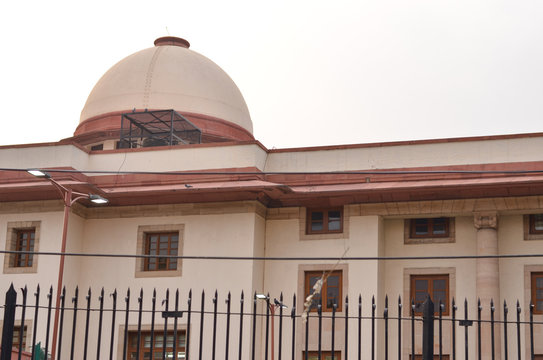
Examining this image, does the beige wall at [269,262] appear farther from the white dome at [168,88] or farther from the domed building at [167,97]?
the white dome at [168,88]

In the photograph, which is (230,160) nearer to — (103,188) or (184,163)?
(184,163)

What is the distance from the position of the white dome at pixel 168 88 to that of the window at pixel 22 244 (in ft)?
26.6

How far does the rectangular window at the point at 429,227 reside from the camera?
26594mm

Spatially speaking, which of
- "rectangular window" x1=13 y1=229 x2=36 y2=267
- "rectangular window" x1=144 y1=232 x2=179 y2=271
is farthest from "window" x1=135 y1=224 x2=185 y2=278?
"rectangular window" x1=13 y1=229 x2=36 y2=267

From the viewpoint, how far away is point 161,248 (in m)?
27.7

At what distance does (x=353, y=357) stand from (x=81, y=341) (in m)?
7.92

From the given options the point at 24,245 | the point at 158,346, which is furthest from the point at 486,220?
the point at 24,245

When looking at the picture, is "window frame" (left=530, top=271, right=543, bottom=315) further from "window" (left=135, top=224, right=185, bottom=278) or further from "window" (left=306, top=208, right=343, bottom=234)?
"window" (left=135, top=224, right=185, bottom=278)

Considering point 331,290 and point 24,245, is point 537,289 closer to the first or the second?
point 331,290

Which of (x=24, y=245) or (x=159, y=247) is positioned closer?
(x=159, y=247)

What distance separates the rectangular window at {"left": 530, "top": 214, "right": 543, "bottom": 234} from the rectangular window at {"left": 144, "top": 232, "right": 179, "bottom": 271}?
9.78 m

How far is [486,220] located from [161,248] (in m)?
Answer: 9.10

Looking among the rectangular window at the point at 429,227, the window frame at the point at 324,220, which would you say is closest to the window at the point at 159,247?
the window frame at the point at 324,220

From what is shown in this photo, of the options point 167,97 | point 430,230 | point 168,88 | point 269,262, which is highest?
point 168,88
